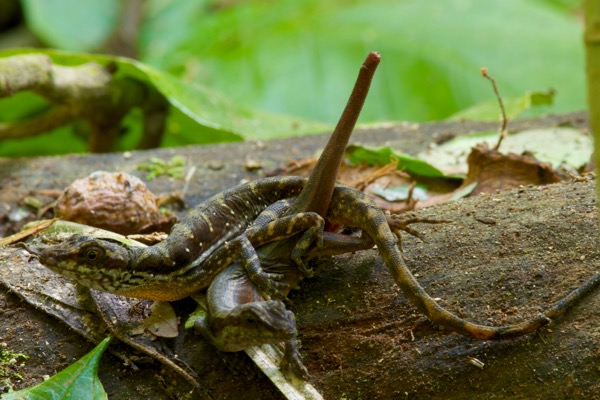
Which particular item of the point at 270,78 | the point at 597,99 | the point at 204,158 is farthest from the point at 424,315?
the point at 270,78

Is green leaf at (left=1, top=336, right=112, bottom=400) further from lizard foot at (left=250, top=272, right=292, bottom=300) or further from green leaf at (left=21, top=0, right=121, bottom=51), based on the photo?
green leaf at (left=21, top=0, right=121, bottom=51)

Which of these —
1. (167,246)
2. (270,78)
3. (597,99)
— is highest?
(597,99)

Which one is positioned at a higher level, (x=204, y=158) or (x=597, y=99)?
(x=597, y=99)

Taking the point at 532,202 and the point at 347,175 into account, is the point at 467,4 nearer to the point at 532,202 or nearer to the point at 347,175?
A: the point at 347,175

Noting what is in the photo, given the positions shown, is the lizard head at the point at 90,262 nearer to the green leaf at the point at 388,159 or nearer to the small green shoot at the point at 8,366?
the small green shoot at the point at 8,366

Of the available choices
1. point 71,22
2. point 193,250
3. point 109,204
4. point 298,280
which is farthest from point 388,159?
point 71,22

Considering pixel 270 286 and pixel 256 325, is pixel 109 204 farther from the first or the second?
Answer: pixel 256 325
